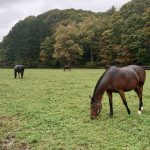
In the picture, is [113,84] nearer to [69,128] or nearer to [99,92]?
[99,92]

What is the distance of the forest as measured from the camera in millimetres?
69188

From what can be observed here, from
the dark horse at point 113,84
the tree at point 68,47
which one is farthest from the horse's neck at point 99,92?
the tree at point 68,47

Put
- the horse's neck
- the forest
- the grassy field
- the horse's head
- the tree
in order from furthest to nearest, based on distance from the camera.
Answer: the tree → the forest → the horse's neck → the horse's head → the grassy field

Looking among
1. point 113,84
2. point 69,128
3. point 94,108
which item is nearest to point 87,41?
point 113,84

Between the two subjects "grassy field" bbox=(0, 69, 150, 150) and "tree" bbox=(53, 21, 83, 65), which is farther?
"tree" bbox=(53, 21, 83, 65)

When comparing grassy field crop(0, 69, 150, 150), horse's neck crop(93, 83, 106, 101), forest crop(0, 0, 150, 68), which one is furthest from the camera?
forest crop(0, 0, 150, 68)

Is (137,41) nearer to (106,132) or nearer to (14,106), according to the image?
(14,106)

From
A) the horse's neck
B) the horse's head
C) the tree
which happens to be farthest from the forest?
Result: the horse's head

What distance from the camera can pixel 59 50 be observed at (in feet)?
269

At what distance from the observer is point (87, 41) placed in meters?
80.2

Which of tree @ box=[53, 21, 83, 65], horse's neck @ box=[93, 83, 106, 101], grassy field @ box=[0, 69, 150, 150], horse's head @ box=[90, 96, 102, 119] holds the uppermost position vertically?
tree @ box=[53, 21, 83, 65]

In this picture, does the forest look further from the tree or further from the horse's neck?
the horse's neck

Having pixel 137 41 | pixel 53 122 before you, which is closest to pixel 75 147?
pixel 53 122

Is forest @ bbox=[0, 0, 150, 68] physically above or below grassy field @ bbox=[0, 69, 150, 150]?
above
